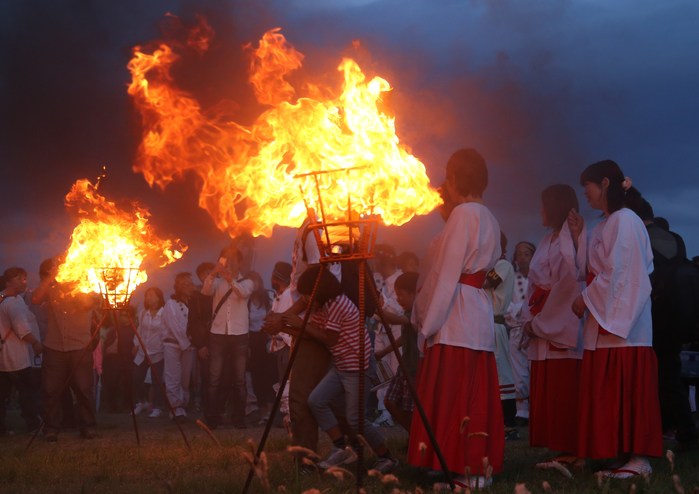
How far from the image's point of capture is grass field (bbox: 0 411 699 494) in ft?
18.8

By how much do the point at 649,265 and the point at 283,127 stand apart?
121 inches

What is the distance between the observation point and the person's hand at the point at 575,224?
6.99 m

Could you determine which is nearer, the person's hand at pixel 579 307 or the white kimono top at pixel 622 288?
the white kimono top at pixel 622 288

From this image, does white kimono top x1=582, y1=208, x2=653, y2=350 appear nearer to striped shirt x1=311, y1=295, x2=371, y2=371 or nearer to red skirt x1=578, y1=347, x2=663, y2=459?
red skirt x1=578, y1=347, x2=663, y2=459

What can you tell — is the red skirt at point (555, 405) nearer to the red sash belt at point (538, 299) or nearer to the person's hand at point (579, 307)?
the red sash belt at point (538, 299)

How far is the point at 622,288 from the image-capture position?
6238mm

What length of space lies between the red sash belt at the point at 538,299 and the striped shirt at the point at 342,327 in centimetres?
164

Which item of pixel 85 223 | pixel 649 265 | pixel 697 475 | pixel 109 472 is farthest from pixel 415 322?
pixel 85 223

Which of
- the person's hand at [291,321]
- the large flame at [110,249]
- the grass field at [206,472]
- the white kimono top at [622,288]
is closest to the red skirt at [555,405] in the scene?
the grass field at [206,472]

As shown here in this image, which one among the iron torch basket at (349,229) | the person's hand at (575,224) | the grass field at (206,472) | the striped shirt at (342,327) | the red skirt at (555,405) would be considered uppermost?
the person's hand at (575,224)

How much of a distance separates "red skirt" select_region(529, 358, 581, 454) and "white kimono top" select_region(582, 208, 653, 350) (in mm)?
597

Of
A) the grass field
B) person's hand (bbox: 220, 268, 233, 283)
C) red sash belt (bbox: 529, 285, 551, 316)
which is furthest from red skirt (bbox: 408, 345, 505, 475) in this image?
person's hand (bbox: 220, 268, 233, 283)

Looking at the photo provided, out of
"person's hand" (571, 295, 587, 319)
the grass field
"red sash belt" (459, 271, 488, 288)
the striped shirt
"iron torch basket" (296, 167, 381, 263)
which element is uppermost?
"iron torch basket" (296, 167, 381, 263)

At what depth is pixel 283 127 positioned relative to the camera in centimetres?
612
